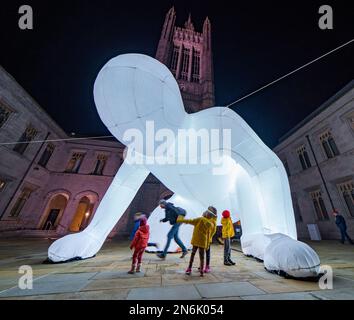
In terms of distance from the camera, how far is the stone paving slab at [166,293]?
1.82 meters

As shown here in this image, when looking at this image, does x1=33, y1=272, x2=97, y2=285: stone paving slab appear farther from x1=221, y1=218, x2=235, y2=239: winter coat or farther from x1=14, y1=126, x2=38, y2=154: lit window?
x1=14, y1=126, x2=38, y2=154: lit window

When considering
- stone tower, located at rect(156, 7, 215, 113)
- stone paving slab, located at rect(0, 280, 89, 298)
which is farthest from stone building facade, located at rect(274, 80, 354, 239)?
stone paving slab, located at rect(0, 280, 89, 298)

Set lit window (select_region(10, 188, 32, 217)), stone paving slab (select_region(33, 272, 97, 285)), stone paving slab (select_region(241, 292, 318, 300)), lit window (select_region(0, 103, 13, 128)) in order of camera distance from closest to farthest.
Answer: stone paving slab (select_region(241, 292, 318, 300)) < stone paving slab (select_region(33, 272, 97, 285)) < lit window (select_region(0, 103, 13, 128)) < lit window (select_region(10, 188, 32, 217))

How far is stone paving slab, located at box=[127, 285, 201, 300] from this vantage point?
1817mm

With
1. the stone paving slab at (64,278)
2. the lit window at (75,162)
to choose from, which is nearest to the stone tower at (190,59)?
the lit window at (75,162)

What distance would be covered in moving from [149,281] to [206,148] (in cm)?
242

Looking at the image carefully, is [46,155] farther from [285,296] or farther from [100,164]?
[285,296]

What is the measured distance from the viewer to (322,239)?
35.5 feet

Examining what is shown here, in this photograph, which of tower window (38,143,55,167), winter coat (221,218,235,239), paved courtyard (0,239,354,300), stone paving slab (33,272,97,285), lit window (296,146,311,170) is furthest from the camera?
tower window (38,143,55,167)

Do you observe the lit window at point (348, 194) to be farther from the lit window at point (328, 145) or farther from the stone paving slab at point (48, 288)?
the stone paving slab at point (48, 288)

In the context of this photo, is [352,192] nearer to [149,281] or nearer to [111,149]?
[149,281]

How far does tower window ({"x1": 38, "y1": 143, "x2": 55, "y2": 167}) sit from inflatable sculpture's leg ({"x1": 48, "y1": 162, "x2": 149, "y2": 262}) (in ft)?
39.5

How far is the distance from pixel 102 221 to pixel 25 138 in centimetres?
1108
